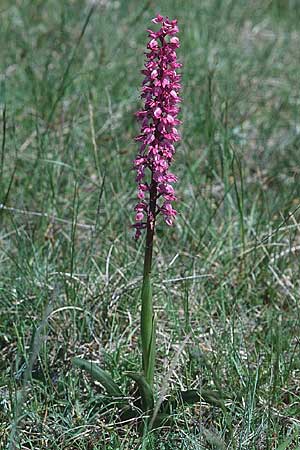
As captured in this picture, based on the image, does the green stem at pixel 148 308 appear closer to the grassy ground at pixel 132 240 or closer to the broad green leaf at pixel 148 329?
the broad green leaf at pixel 148 329

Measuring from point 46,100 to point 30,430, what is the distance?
249 centimetres

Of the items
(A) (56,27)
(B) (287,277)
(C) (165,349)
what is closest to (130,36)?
(A) (56,27)

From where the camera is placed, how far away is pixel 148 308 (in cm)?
267

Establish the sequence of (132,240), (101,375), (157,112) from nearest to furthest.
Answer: (157,112) < (101,375) < (132,240)

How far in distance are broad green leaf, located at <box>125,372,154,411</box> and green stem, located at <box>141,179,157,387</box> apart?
5cm

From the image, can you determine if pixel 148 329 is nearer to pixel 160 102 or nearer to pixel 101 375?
pixel 101 375

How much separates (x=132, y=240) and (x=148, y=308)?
122 cm

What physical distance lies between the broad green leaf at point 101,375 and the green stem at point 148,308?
16 cm

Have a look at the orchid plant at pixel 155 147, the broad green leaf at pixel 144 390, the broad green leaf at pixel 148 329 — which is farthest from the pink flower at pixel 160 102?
the broad green leaf at pixel 144 390

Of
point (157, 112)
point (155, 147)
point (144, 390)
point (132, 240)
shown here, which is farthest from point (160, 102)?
point (132, 240)

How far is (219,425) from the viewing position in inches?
107

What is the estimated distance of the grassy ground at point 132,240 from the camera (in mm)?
2818

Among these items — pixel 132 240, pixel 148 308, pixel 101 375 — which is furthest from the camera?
pixel 132 240

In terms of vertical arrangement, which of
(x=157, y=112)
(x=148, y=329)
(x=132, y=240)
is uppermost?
(x=157, y=112)
